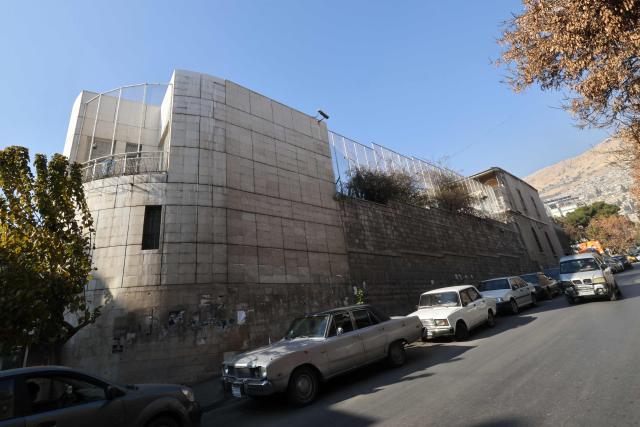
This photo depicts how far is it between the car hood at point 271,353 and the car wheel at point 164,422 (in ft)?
5.29

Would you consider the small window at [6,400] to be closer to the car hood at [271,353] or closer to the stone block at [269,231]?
the car hood at [271,353]

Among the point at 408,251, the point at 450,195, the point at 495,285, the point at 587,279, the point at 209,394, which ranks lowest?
the point at 209,394

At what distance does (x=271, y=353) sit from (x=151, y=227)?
7554mm

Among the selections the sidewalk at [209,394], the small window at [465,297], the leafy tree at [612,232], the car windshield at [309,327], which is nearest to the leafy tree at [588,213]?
the leafy tree at [612,232]

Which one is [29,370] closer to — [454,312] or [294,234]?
[454,312]

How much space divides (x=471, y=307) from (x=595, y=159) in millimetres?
211283

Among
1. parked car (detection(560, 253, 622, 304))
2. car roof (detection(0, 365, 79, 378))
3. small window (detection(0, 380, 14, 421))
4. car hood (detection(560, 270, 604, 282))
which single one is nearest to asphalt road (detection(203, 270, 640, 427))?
car roof (detection(0, 365, 79, 378))

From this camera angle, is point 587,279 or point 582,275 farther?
point 582,275

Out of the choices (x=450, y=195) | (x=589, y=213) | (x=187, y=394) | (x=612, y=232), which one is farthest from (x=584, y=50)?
(x=589, y=213)

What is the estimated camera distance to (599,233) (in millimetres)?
57062

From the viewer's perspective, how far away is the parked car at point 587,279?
39.7ft

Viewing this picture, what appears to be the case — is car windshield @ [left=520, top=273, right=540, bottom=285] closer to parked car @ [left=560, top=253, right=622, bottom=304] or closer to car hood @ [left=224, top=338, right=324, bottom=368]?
parked car @ [left=560, top=253, right=622, bottom=304]

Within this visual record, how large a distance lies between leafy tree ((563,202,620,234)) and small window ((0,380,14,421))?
76.5 metres

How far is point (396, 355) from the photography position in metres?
7.86
